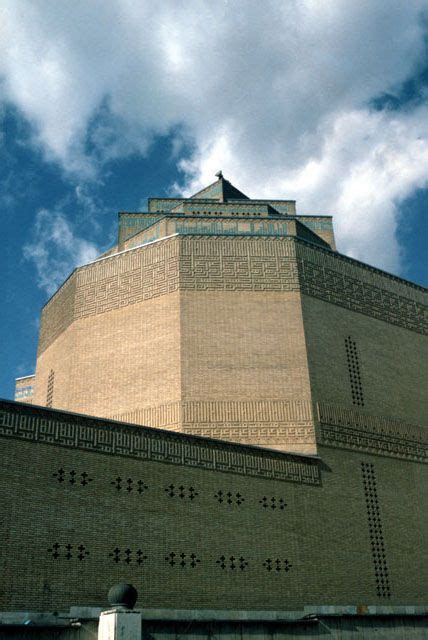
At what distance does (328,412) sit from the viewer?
15.8m

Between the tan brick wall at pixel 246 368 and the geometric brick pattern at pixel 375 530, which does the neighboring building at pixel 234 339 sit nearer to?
the tan brick wall at pixel 246 368

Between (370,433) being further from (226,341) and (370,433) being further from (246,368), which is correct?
(226,341)

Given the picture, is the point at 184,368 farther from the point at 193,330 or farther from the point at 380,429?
the point at 380,429

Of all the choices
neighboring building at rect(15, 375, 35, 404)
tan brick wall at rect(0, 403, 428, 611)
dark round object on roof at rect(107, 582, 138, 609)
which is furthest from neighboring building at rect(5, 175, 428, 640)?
neighboring building at rect(15, 375, 35, 404)

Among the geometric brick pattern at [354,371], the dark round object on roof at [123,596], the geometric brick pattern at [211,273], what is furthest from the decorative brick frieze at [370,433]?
the dark round object on roof at [123,596]

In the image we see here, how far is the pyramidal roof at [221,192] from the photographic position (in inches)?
837

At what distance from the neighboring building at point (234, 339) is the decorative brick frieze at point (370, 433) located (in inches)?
2.4

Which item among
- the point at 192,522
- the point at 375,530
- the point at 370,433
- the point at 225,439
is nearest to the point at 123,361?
the point at 225,439

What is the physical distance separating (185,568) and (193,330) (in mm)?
5615

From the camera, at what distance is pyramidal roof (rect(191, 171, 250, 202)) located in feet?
69.8

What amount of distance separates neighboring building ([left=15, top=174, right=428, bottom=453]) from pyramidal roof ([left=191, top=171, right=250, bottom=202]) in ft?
8.50

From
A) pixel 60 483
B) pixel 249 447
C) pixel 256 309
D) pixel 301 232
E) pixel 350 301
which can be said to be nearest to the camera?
pixel 60 483

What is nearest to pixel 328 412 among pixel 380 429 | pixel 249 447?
pixel 380 429

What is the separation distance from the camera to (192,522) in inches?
488
